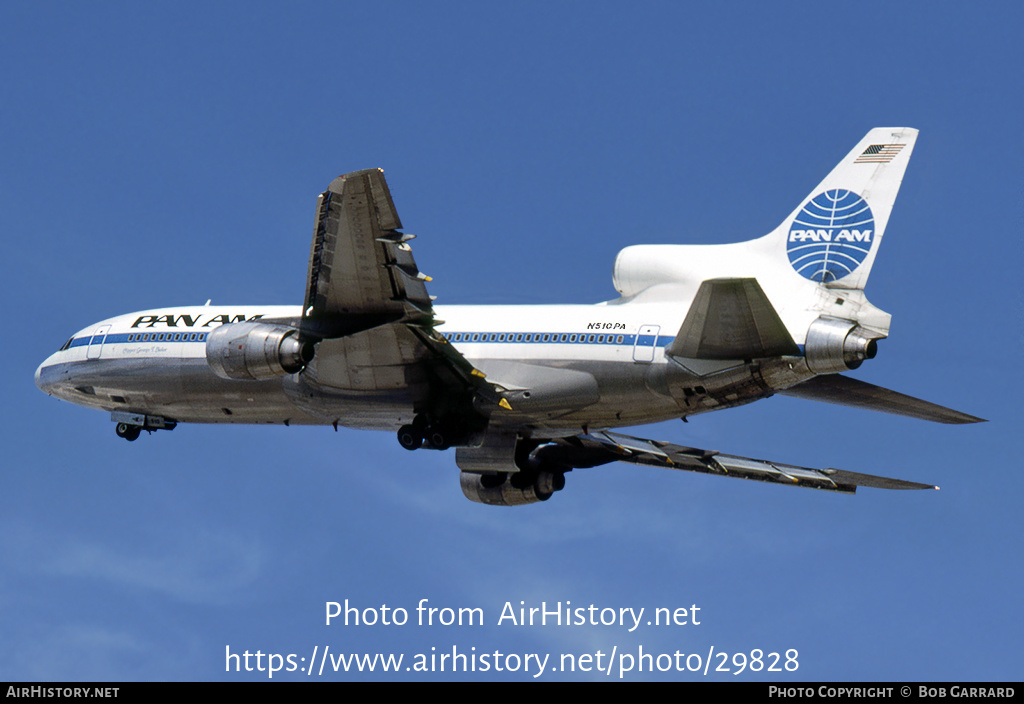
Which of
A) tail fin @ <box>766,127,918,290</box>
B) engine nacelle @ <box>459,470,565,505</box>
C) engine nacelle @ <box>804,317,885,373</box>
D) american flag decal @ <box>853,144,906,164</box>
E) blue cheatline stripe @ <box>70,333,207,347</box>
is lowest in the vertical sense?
engine nacelle @ <box>804,317,885,373</box>

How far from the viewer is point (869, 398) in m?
29.0

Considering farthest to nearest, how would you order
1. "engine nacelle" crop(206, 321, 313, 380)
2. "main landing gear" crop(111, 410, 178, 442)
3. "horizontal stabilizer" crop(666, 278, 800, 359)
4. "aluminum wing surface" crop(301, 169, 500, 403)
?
"main landing gear" crop(111, 410, 178, 442) → "engine nacelle" crop(206, 321, 313, 380) → "aluminum wing surface" crop(301, 169, 500, 403) → "horizontal stabilizer" crop(666, 278, 800, 359)

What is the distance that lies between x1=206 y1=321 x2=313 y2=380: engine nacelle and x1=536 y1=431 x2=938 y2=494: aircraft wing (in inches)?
375

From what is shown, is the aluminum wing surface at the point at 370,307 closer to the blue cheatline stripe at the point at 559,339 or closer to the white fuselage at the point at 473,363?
the white fuselage at the point at 473,363

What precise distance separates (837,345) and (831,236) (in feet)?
8.74

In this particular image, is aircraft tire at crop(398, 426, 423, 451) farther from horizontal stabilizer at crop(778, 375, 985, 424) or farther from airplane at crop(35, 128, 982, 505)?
horizontal stabilizer at crop(778, 375, 985, 424)

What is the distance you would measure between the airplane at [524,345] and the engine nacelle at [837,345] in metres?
0.03

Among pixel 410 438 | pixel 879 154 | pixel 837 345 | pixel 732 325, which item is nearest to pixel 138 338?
pixel 410 438

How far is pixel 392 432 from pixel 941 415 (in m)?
13.0

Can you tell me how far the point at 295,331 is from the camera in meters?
28.7

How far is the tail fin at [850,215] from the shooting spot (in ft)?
88.3

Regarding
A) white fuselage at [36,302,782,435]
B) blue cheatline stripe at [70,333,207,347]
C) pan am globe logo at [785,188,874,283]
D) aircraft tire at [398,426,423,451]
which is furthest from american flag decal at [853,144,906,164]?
blue cheatline stripe at [70,333,207,347]

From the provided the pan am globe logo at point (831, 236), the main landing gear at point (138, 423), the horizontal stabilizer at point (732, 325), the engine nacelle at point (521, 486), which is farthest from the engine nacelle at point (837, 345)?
the main landing gear at point (138, 423)

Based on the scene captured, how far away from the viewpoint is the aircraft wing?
116 ft
